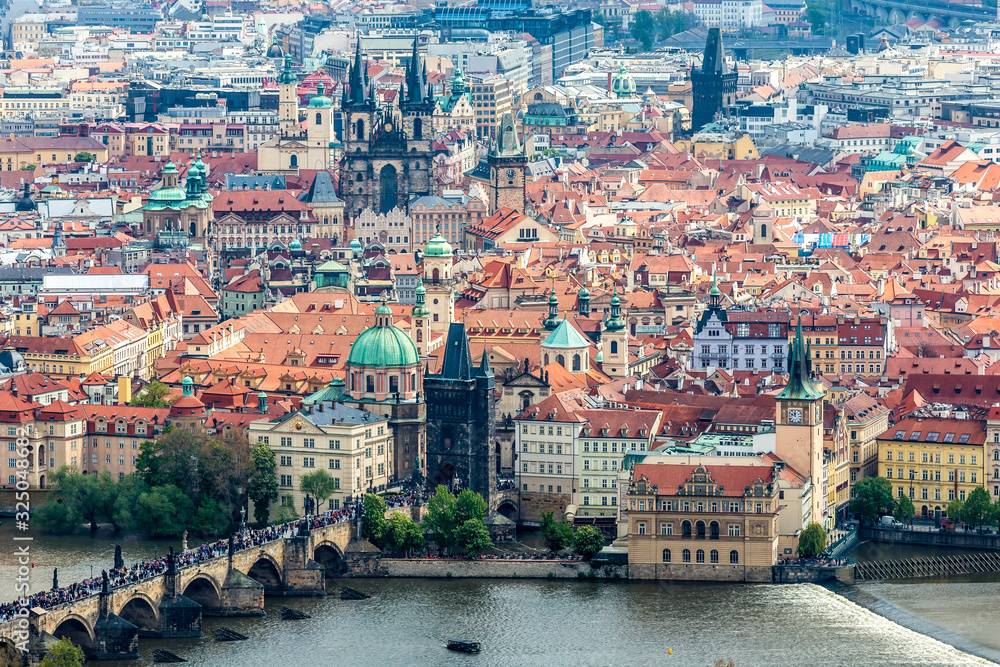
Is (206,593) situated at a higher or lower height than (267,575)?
lower

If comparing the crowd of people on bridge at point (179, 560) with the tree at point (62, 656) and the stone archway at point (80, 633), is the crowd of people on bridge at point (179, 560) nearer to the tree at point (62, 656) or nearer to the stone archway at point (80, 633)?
the stone archway at point (80, 633)

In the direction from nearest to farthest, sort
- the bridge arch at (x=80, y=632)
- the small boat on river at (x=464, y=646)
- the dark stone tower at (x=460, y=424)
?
the bridge arch at (x=80, y=632), the small boat on river at (x=464, y=646), the dark stone tower at (x=460, y=424)

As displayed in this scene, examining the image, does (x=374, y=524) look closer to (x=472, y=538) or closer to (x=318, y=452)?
(x=472, y=538)

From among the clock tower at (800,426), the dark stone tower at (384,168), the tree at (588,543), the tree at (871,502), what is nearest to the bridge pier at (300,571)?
the tree at (588,543)

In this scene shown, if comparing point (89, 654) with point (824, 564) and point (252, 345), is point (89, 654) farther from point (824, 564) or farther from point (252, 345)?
point (252, 345)

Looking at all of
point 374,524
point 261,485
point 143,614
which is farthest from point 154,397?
point 143,614

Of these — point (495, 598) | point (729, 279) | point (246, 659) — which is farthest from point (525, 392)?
point (729, 279)
